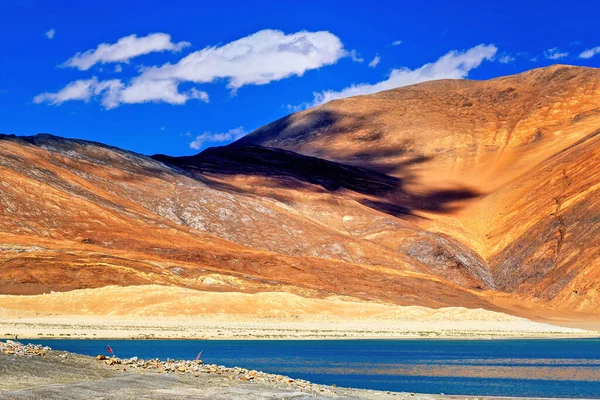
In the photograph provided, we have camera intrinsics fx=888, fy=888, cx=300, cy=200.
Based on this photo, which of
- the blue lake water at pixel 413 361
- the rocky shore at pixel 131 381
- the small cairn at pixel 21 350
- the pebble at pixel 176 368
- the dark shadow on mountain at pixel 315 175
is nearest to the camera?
the rocky shore at pixel 131 381

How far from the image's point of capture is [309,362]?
151 feet

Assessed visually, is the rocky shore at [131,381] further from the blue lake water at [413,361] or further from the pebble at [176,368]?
the blue lake water at [413,361]

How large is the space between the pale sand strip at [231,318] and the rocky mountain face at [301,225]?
12.2 m

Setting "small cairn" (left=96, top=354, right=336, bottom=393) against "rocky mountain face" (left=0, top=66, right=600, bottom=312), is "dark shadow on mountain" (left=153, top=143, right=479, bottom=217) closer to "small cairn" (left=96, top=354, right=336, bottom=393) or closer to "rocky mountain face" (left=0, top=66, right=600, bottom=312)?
"rocky mountain face" (left=0, top=66, right=600, bottom=312)

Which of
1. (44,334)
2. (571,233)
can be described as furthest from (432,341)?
(571,233)

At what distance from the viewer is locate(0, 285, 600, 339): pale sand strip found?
6794 centimetres

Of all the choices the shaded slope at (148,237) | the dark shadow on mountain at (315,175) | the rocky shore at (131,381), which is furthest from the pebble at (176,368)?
the dark shadow on mountain at (315,175)

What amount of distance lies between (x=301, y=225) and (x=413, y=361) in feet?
282

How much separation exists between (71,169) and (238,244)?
89.3ft

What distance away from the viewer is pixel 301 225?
13388cm

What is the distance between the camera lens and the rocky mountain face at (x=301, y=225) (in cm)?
10325

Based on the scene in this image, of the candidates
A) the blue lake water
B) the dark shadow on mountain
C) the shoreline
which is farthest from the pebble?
the dark shadow on mountain

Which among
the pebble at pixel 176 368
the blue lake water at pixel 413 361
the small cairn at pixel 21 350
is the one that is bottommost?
the small cairn at pixel 21 350

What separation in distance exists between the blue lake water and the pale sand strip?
6.95 meters
